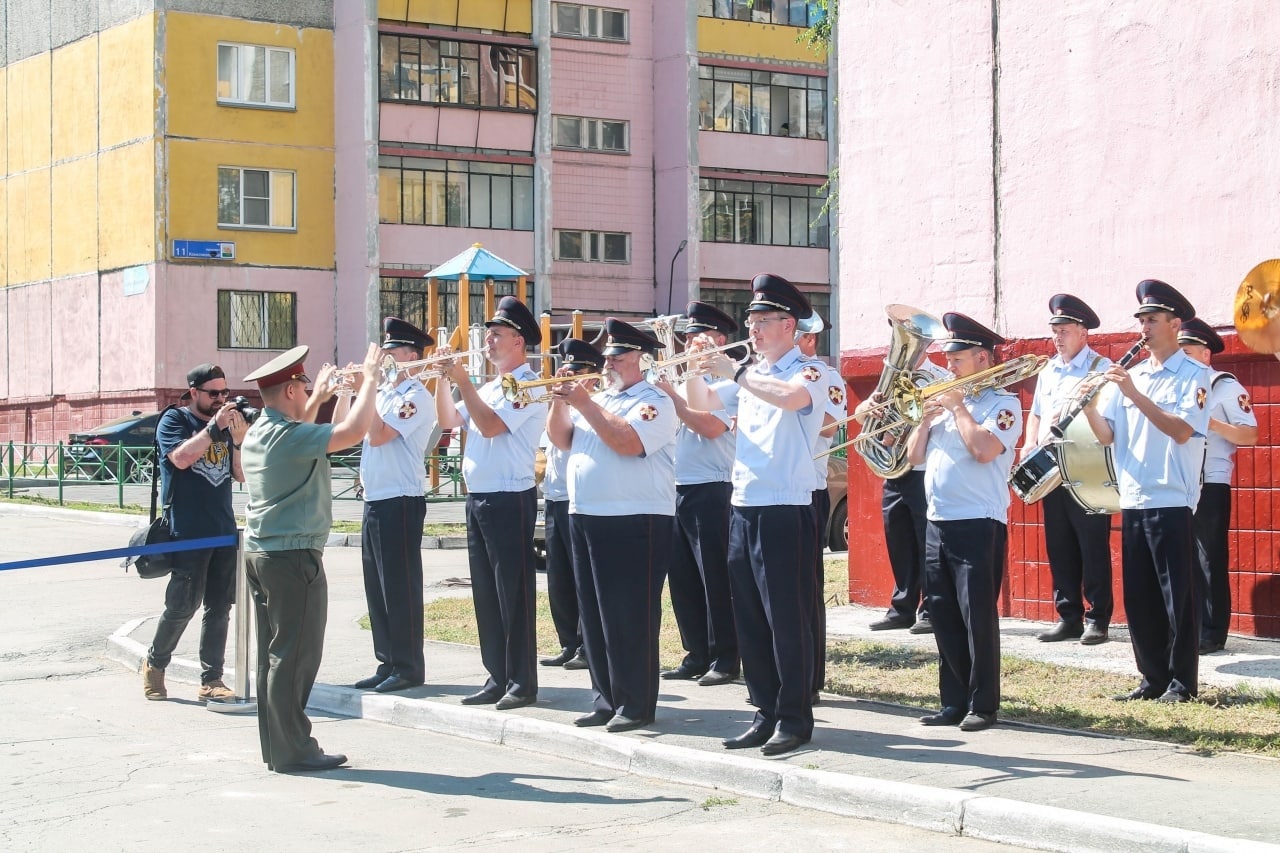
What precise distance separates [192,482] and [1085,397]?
17.8ft

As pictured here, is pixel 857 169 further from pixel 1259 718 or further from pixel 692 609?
pixel 1259 718

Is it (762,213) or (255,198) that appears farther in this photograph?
(762,213)

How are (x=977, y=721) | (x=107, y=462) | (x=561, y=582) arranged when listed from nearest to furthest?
(x=977, y=721), (x=561, y=582), (x=107, y=462)

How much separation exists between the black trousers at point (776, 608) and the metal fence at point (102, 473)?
20.7 meters

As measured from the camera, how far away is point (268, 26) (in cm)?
4303

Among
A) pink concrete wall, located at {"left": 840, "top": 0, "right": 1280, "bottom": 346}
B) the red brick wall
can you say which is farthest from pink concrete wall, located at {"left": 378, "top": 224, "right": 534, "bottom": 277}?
the red brick wall

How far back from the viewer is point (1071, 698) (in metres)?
9.50

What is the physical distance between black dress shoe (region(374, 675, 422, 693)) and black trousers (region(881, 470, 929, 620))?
3.88 m

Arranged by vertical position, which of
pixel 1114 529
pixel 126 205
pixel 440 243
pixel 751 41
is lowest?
pixel 1114 529

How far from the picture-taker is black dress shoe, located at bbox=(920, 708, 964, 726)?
351 inches

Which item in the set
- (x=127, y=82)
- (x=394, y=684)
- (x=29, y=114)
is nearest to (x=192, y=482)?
(x=394, y=684)

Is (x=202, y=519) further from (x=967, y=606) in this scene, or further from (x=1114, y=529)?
(x=1114, y=529)

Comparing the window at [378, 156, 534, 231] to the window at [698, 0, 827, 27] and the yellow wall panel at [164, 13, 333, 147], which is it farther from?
the window at [698, 0, 827, 27]

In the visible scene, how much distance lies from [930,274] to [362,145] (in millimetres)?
31989
